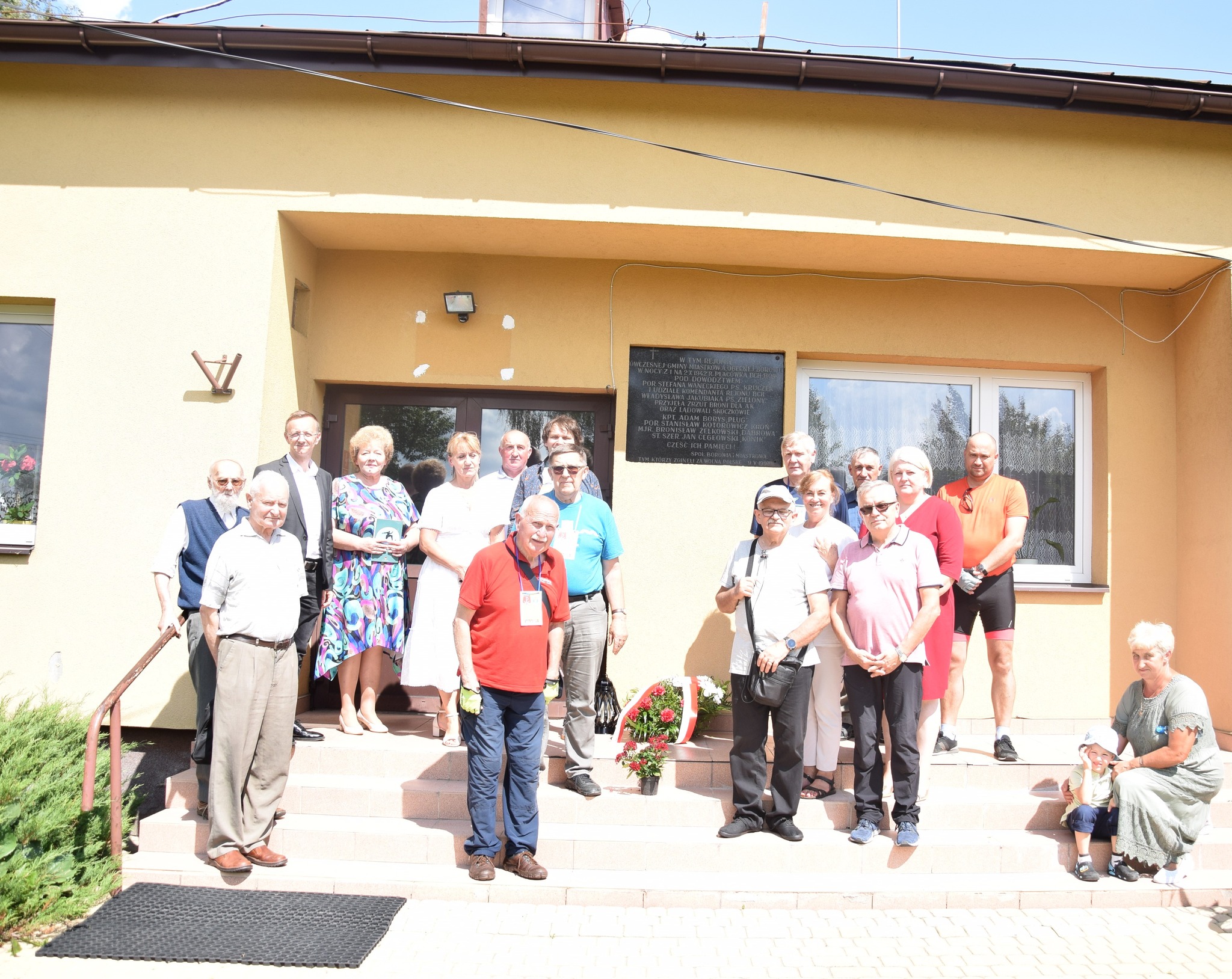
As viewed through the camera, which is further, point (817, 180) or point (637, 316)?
point (637, 316)

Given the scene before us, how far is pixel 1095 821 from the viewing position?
4438 mm

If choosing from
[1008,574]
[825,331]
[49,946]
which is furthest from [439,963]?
[825,331]

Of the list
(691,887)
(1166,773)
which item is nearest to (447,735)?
(691,887)

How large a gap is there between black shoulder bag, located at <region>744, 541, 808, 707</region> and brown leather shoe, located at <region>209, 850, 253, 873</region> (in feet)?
8.12

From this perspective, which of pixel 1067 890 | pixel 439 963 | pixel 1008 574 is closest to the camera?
pixel 439 963

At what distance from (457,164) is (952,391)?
12.9 ft

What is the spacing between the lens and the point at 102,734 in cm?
541

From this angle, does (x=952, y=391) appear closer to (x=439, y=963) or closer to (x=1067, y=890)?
(x=1067, y=890)

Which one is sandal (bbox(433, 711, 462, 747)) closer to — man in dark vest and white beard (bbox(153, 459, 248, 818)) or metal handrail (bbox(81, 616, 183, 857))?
man in dark vest and white beard (bbox(153, 459, 248, 818))

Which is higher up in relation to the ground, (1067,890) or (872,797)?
(872,797)

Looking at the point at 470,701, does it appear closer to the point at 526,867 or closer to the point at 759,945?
the point at 526,867

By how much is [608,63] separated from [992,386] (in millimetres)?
3620

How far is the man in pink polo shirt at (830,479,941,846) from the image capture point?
4.30 m

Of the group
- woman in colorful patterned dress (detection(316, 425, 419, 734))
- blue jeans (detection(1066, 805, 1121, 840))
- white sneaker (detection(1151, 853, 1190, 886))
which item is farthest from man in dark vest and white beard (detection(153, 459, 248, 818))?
white sneaker (detection(1151, 853, 1190, 886))
